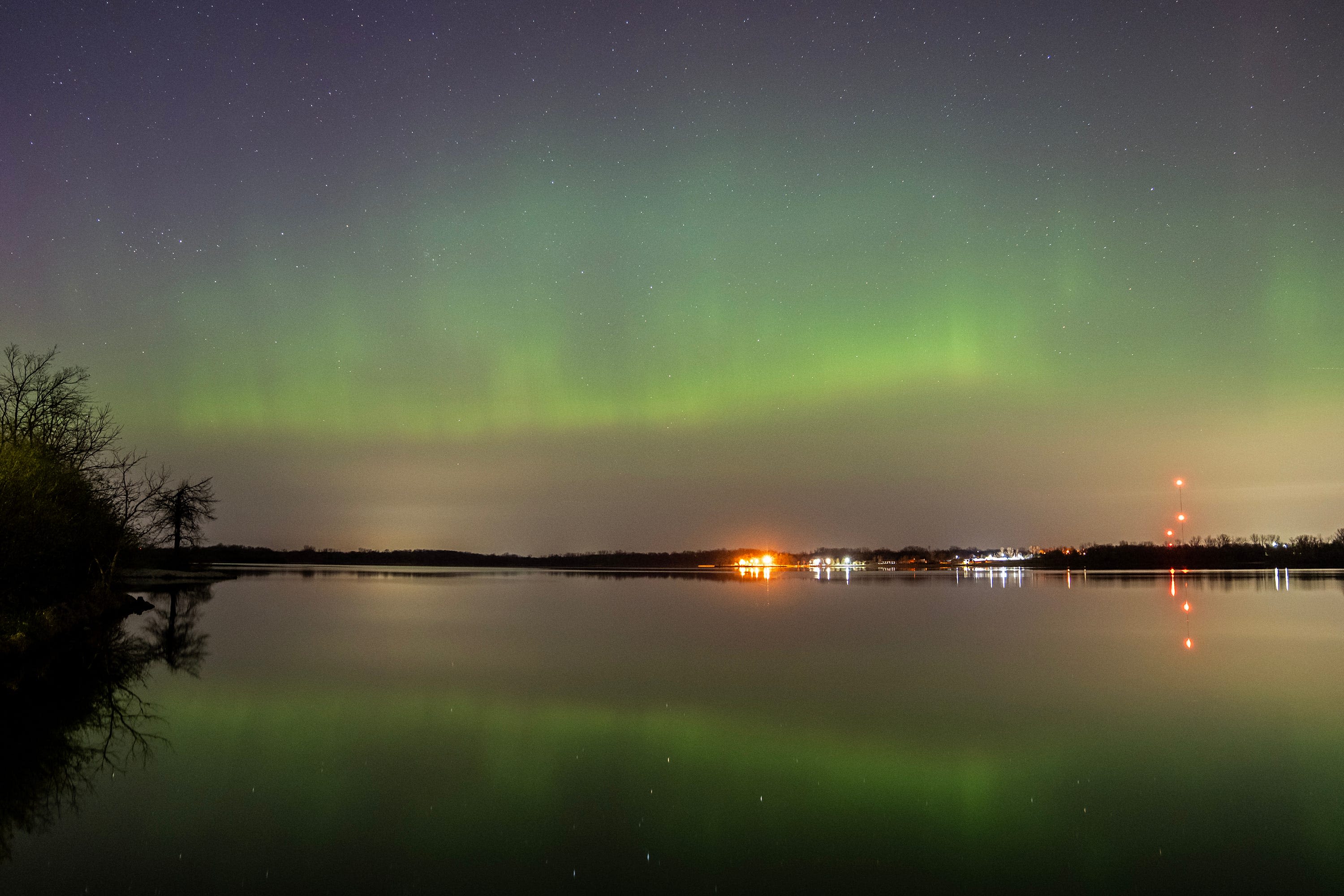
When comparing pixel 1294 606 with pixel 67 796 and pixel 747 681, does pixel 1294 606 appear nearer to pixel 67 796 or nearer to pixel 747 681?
pixel 747 681

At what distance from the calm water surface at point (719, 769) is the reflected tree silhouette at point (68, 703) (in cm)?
36

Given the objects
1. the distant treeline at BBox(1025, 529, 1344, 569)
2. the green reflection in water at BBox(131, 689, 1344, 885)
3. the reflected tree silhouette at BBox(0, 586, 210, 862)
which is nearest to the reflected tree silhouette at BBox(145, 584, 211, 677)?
the reflected tree silhouette at BBox(0, 586, 210, 862)

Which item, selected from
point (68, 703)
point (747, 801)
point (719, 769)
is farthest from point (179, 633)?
point (747, 801)

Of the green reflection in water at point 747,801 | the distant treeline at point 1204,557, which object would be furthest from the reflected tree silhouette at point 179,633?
the distant treeline at point 1204,557

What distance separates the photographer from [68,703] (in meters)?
15.3

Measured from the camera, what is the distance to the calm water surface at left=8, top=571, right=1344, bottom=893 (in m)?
7.77

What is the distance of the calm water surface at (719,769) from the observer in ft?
25.5

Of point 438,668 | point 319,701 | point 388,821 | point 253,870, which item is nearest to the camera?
point 253,870

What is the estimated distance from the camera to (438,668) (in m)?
19.2

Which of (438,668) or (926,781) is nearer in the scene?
(926,781)

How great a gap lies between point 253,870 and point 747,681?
10926 millimetres

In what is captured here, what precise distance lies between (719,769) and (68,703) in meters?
11.6

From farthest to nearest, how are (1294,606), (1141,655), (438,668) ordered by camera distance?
(1294,606) < (1141,655) < (438,668)

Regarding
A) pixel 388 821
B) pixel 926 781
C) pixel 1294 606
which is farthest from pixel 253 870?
pixel 1294 606
